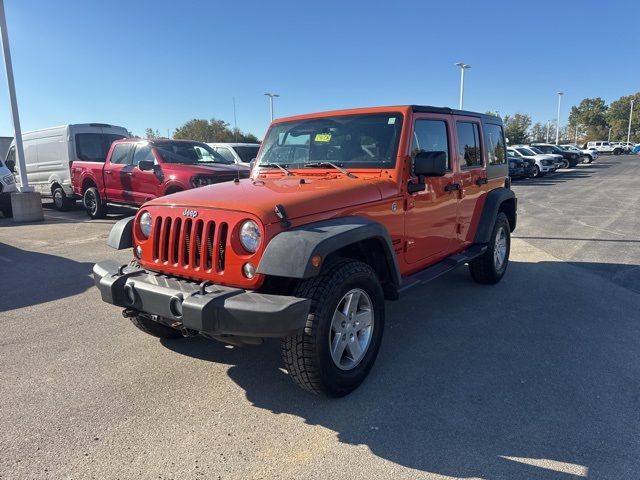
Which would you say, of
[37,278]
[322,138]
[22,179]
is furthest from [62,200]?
[322,138]

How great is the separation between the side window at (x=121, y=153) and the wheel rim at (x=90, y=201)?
1251 mm

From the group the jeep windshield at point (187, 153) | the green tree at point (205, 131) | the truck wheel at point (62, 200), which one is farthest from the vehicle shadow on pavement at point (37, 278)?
the green tree at point (205, 131)

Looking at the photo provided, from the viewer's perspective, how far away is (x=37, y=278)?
244 inches

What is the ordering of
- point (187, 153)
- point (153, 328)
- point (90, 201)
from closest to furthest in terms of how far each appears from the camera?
point (153, 328) < point (187, 153) < point (90, 201)

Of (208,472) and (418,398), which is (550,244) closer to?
(418,398)

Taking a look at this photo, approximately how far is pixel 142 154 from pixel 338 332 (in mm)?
8426

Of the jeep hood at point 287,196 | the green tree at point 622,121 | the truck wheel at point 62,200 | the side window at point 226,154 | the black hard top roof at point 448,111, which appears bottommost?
the truck wheel at point 62,200

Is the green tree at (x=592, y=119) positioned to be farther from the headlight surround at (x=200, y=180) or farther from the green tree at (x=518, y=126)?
the headlight surround at (x=200, y=180)

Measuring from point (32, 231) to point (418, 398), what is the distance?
31.9 feet

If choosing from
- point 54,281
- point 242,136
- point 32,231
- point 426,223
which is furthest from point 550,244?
point 242,136

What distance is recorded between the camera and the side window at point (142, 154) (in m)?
10.0

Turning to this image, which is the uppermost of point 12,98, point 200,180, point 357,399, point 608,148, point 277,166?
point 12,98

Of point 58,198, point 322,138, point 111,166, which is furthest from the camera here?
point 58,198

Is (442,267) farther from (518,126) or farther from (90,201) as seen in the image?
(518,126)
